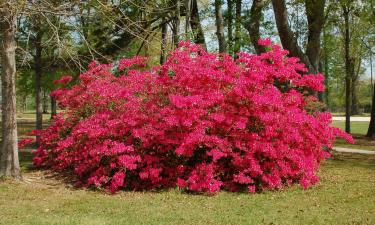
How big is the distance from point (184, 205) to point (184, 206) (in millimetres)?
90

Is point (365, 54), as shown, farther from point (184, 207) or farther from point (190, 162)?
point (184, 207)

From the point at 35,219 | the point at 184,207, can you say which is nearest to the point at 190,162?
the point at 184,207

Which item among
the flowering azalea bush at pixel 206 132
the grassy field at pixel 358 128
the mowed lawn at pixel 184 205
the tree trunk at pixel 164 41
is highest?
the tree trunk at pixel 164 41

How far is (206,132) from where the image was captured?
932cm

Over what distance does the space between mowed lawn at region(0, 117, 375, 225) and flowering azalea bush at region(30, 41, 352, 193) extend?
16.2 inches

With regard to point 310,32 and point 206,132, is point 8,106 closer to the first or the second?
point 206,132

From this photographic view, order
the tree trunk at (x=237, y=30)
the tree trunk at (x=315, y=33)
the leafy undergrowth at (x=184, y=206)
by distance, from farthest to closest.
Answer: the tree trunk at (x=237, y=30)
the tree trunk at (x=315, y=33)
the leafy undergrowth at (x=184, y=206)

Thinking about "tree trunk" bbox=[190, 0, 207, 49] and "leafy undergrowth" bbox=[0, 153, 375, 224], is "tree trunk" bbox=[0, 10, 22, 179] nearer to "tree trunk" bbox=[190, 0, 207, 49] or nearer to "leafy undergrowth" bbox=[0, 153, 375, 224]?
"leafy undergrowth" bbox=[0, 153, 375, 224]

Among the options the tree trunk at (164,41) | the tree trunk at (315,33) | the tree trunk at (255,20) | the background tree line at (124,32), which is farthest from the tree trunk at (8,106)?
the tree trunk at (315,33)

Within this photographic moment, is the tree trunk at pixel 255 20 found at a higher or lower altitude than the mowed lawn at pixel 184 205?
higher

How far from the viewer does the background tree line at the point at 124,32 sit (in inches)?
378

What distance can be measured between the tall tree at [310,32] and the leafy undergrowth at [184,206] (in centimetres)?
567

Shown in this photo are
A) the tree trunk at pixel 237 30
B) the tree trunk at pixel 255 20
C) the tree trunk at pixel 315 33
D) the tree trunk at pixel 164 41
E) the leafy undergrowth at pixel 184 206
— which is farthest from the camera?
the tree trunk at pixel 237 30

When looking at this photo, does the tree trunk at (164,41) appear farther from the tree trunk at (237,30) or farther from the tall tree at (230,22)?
the tree trunk at (237,30)
